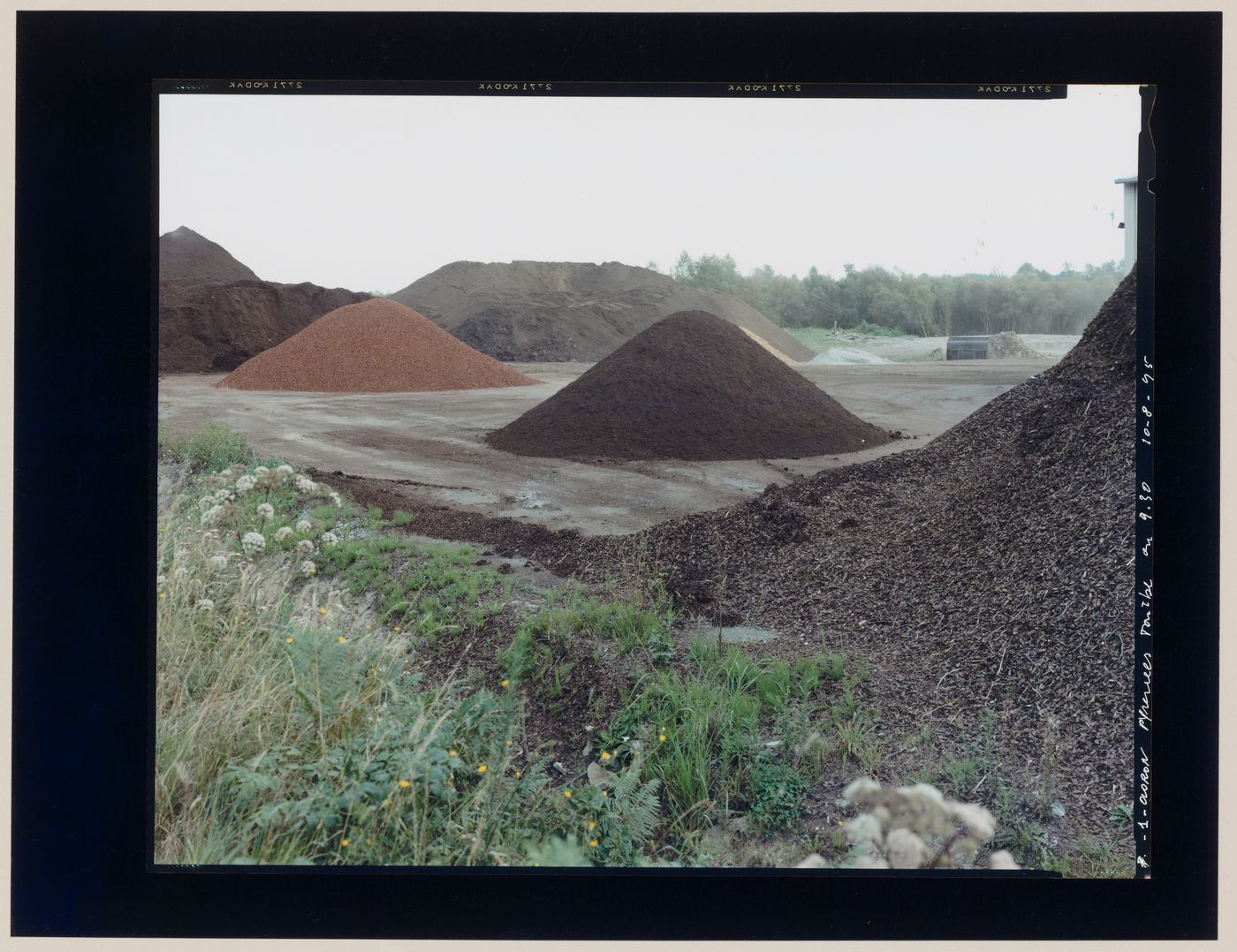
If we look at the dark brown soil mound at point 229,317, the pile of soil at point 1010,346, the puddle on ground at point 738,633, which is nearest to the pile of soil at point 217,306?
the dark brown soil mound at point 229,317

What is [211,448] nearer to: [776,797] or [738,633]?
[738,633]

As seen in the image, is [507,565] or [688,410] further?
[688,410]

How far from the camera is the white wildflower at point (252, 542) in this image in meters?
2.67

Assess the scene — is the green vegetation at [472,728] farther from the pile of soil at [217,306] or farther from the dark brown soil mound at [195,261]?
the dark brown soil mound at [195,261]

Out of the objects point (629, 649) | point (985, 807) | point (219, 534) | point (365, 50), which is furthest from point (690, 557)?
point (365, 50)

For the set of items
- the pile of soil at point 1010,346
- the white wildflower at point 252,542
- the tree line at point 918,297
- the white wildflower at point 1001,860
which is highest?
the tree line at point 918,297

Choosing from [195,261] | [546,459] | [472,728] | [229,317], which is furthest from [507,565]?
[229,317]

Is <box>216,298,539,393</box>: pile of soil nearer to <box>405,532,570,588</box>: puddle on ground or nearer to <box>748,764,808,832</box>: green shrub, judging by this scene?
<box>405,532,570,588</box>: puddle on ground

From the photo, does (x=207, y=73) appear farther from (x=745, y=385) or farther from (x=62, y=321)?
(x=745, y=385)

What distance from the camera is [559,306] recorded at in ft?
12.7

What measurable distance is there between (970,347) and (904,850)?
5.69 feet

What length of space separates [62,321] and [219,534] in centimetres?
80

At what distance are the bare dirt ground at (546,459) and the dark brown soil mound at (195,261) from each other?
0.35 m

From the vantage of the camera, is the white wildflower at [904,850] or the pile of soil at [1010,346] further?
the pile of soil at [1010,346]
